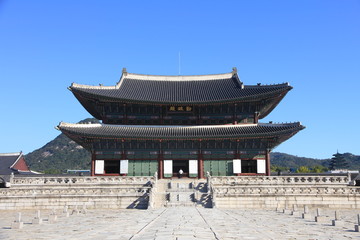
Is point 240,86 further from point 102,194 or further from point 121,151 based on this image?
point 102,194

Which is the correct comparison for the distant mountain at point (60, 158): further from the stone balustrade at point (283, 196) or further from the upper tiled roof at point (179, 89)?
the stone balustrade at point (283, 196)

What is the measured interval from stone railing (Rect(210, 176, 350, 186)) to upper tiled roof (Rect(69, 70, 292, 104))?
1037cm

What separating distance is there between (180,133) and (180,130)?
3.63 ft

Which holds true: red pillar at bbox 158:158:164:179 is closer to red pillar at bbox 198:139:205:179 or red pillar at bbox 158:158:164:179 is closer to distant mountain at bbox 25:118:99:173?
red pillar at bbox 198:139:205:179

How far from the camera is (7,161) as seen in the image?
5519 cm

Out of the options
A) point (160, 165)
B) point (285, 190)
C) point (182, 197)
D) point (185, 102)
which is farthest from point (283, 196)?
point (185, 102)

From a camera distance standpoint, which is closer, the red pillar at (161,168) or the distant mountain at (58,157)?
the red pillar at (161,168)

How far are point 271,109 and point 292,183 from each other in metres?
16.6

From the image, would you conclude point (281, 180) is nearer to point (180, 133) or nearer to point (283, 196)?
point (283, 196)

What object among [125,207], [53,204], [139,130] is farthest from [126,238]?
[139,130]

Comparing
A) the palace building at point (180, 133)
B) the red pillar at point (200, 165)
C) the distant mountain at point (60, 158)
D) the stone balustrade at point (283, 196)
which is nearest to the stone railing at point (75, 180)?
the palace building at point (180, 133)

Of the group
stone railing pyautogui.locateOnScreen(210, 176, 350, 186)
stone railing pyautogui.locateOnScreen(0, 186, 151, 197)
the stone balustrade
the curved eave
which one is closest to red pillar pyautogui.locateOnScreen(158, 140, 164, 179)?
the curved eave

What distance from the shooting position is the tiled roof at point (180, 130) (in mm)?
34688

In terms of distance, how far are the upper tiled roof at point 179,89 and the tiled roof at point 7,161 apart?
Answer: 2500cm
